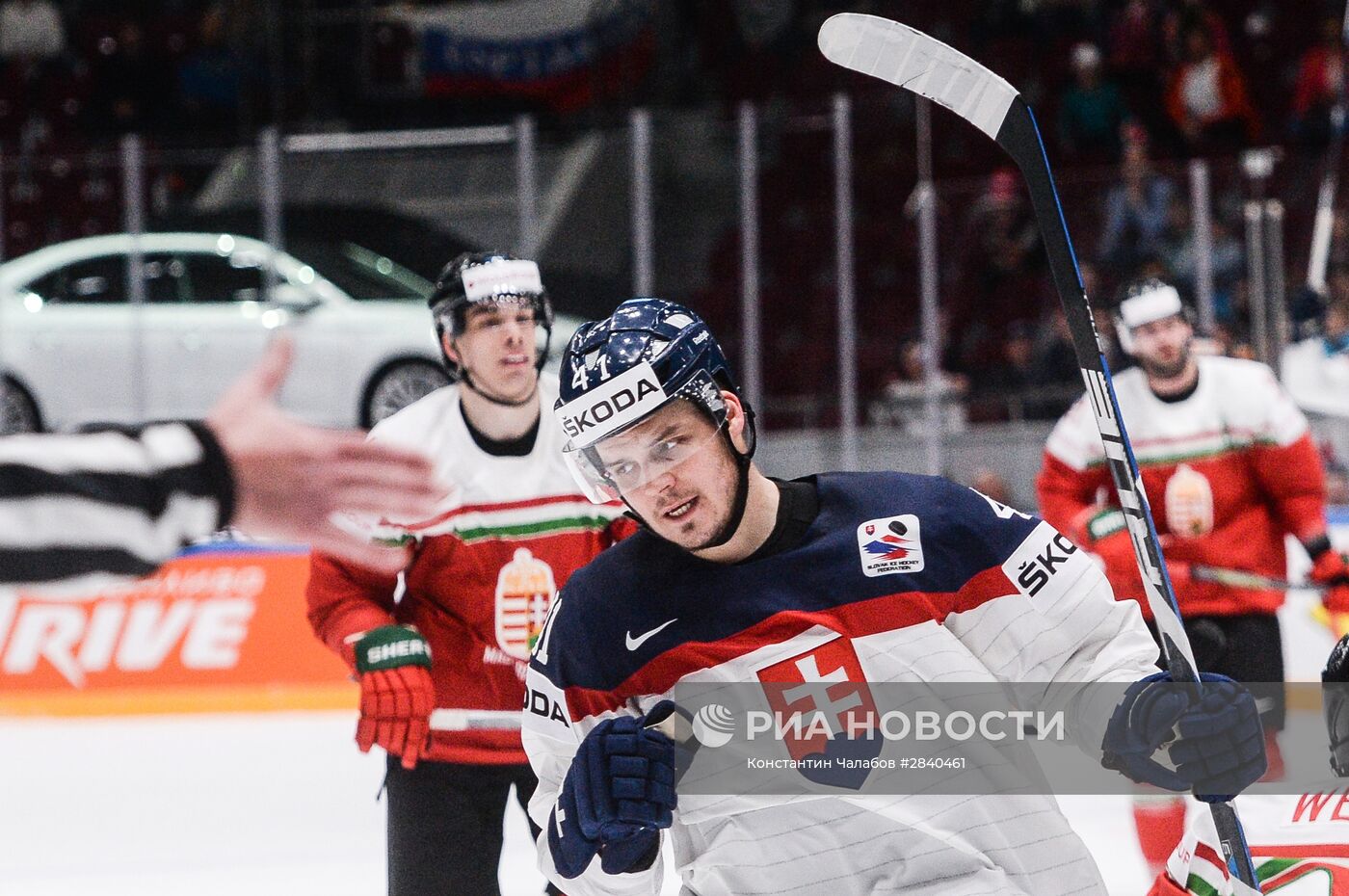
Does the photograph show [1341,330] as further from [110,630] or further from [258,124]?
[258,124]

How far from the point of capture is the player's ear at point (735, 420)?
75.9 inches

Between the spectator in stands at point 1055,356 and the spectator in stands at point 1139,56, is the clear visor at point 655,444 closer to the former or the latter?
the spectator in stands at point 1055,356

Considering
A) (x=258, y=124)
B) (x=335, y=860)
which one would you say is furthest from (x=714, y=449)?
(x=258, y=124)

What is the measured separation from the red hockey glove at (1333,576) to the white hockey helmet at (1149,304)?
63 cm

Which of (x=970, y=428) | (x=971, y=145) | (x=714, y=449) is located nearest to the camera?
(x=714, y=449)

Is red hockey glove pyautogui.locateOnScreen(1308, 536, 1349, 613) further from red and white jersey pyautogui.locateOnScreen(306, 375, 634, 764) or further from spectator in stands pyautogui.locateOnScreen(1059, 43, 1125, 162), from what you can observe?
spectator in stands pyautogui.locateOnScreen(1059, 43, 1125, 162)

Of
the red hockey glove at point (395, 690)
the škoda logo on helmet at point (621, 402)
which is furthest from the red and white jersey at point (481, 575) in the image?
the škoda logo on helmet at point (621, 402)

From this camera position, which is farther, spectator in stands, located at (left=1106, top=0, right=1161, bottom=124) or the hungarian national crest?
spectator in stands, located at (left=1106, top=0, right=1161, bottom=124)

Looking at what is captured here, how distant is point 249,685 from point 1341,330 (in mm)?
3858

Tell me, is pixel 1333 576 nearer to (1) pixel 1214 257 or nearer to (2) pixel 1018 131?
(2) pixel 1018 131

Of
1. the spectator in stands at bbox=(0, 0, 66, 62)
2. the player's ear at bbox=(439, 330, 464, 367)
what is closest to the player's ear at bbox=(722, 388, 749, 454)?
the player's ear at bbox=(439, 330, 464, 367)

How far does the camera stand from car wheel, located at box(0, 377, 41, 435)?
20.3 feet

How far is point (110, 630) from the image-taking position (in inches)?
232

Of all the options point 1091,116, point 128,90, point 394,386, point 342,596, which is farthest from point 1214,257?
point 128,90
